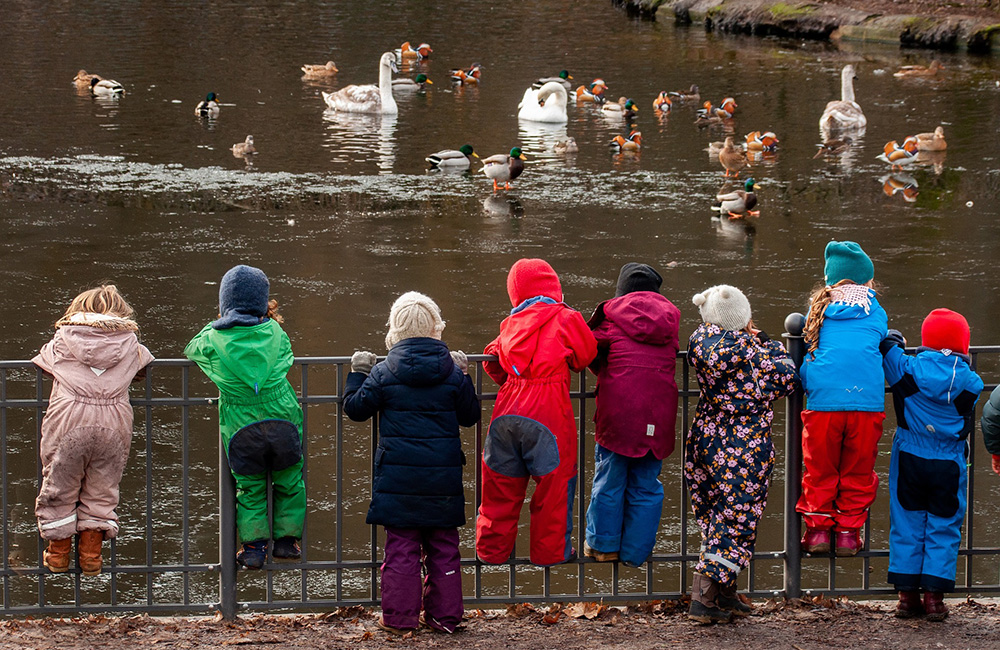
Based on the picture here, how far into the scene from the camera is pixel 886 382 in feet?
19.6

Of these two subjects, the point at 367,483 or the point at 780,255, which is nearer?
the point at 367,483

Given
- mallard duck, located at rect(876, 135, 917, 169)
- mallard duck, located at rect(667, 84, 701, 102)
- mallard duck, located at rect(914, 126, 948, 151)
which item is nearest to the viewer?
mallard duck, located at rect(876, 135, 917, 169)

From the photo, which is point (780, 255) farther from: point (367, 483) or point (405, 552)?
point (405, 552)

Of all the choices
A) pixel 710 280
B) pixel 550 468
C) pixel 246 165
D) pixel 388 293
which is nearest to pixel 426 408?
pixel 550 468

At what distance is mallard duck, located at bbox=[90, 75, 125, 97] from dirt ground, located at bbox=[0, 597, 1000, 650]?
74.2 ft

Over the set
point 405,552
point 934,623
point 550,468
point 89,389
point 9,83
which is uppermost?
point 9,83

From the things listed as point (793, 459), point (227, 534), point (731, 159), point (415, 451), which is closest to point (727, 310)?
point (793, 459)

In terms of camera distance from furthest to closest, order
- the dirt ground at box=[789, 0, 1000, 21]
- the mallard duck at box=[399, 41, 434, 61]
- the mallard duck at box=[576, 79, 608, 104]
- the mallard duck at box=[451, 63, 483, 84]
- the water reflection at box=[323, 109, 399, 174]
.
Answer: the dirt ground at box=[789, 0, 1000, 21] < the mallard duck at box=[399, 41, 434, 61] < the mallard duck at box=[451, 63, 483, 84] < the mallard duck at box=[576, 79, 608, 104] < the water reflection at box=[323, 109, 399, 174]

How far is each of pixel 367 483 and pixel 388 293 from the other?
4.91 metres

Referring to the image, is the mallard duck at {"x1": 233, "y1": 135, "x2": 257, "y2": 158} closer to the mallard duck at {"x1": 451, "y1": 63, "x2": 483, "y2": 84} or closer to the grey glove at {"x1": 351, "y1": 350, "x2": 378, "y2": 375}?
the mallard duck at {"x1": 451, "y1": 63, "x2": 483, "y2": 84}

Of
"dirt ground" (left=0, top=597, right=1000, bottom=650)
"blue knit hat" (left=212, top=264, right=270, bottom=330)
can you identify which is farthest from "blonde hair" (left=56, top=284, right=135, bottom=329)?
"dirt ground" (left=0, top=597, right=1000, bottom=650)

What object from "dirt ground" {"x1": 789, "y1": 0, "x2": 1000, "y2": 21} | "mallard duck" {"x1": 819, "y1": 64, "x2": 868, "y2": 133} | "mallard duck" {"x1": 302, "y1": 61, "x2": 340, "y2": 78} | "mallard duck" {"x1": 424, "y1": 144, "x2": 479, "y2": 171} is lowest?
"mallard duck" {"x1": 424, "y1": 144, "x2": 479, "y2": 171}

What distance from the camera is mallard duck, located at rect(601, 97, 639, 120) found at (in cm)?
2547

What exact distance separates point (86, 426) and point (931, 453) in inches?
144
